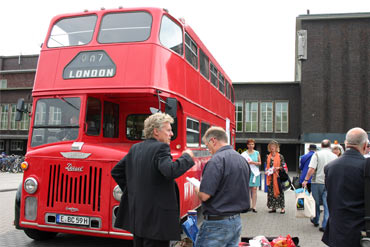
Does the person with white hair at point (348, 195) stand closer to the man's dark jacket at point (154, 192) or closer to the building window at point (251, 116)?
the man's dark jacket at point (154, 192)

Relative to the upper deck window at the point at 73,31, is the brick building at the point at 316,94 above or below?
above

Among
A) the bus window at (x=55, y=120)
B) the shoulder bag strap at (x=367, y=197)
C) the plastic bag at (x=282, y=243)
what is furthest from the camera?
the bus window at (x=55, y=120)

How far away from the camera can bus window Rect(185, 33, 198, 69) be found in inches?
300

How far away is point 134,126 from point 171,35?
78.1 inches

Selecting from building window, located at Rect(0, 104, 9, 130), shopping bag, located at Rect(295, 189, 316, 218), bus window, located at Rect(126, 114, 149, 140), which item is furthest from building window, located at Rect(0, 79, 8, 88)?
shopping bag, located at Rect(295, 189, 316, 218)

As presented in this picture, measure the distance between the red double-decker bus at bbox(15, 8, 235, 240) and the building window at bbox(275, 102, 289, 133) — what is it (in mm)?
27606

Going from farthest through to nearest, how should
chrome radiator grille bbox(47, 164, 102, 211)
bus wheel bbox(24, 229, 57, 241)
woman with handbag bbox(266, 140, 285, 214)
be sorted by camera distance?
woman with handbag bbox(266, 140, 285, 214) < bus wheel bbox(24, 229, 57, 241) < chrome radiator grille bbox(47, 164, 102, 211)

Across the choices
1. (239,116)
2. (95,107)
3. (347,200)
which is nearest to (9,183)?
(95,107)

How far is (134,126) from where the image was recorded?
7609mm

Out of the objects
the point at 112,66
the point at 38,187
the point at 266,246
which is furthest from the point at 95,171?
the point at 266,246

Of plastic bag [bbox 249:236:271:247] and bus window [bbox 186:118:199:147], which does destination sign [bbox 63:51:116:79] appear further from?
plastic bag [bbox 249:236:271:247]

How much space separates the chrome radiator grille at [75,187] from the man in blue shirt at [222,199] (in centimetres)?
252

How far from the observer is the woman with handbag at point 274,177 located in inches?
375

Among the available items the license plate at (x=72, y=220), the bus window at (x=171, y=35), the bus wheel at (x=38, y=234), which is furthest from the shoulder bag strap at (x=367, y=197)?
the bus wheel at (x=38, y=234)
